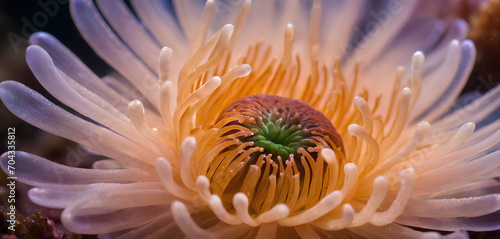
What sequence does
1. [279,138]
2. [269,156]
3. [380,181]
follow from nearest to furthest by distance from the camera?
[380,181] < [269,156] < [279,138]

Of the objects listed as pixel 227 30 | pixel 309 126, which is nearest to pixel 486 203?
pixel 309 126

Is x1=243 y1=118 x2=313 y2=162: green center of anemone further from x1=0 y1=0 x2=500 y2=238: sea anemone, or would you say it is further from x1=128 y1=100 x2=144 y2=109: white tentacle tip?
x1=128 y1=100 x2=144 y2=109: white tentacle tip

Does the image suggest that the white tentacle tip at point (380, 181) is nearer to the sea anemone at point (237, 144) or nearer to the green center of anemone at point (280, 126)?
the sea anemone at point (237, 144)

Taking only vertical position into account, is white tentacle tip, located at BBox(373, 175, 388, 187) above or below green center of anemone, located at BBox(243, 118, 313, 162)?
below

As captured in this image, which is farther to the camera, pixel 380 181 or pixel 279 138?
pixel 279 138

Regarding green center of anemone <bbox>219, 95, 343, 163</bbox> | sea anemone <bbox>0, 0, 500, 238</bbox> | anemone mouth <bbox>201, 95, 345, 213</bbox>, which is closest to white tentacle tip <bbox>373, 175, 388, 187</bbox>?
sea anemone <bbox>0, 0, 500, 238</bbox>

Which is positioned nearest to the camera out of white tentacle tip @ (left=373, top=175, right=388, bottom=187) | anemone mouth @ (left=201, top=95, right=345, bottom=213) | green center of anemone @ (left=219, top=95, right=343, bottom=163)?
white tentacle tip @ (left=373, top=175, right=388, bottom=187)

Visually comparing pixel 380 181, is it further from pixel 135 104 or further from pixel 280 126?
pixel 135 104

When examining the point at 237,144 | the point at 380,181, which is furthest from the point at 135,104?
the point at 380,181
